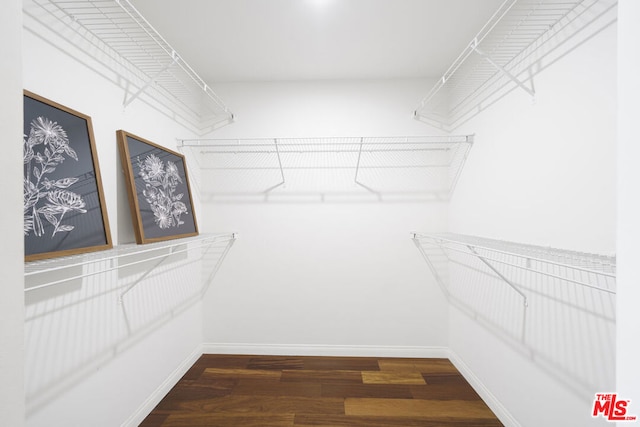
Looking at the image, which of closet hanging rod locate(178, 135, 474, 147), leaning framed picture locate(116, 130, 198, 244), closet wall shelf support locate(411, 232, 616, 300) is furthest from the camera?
closet hanging rod locate(178, 135, 474, 147)

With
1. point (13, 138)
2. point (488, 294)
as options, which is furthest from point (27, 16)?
point (488, 294)

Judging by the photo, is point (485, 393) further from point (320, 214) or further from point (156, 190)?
point (156, 190)

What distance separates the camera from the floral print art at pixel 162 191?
1594 mm

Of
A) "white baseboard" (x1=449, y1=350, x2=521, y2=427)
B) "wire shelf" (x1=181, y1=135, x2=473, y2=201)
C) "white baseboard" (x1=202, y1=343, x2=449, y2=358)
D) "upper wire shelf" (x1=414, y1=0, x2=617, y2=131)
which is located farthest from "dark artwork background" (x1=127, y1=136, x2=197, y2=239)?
"white baseboard" (x1=449, y1=350, x2=521, y2=427)

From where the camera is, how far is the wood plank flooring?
159 centimetres

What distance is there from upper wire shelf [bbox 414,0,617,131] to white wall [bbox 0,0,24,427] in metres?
1.38

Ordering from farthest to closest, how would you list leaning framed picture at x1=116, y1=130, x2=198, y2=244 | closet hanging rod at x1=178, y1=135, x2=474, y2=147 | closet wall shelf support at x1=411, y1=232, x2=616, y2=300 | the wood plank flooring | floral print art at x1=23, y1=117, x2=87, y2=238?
closet hanging rod at x1=178, y1=135, x2=474, y2=147 < the wood plank flooring < leaning framed picture at x1=116, y1=130, x2=198, y2=244 < floral print art at x1=23, y1=117, x2=87, y2=238 < closet wall shelf support at x1=411, y1=232, x2=616, y2=300

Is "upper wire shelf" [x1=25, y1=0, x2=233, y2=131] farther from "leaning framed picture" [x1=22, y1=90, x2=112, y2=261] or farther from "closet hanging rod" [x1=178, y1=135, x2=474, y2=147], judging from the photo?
"leaning framed picture" [x1=22, y1=90, x2=112, y2=261]

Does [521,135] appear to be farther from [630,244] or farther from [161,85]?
[161,85]

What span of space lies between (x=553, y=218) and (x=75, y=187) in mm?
1945

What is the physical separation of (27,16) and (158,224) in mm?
962

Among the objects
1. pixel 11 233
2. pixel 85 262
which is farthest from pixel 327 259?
pixel 11 233

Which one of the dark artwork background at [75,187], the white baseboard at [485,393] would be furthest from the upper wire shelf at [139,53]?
the white baseboard at [485,393]

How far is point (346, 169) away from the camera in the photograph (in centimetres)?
229
